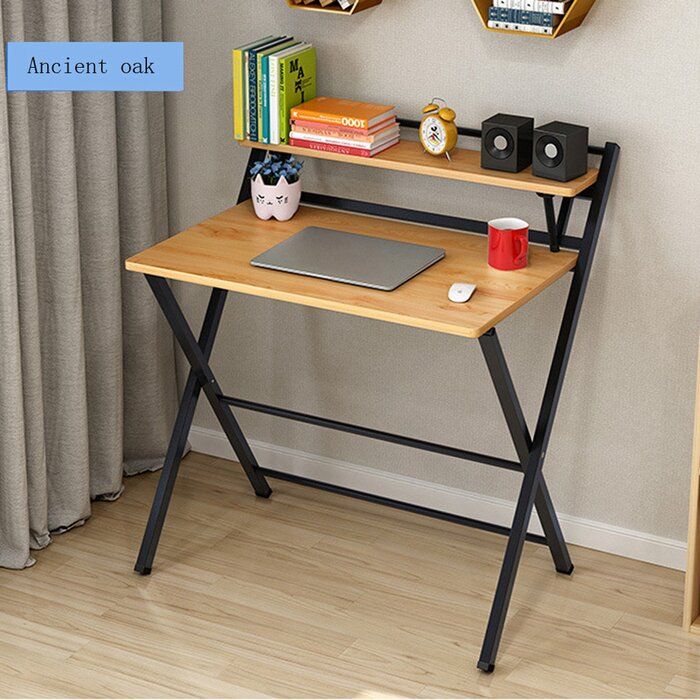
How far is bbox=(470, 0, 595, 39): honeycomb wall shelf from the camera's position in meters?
2.67

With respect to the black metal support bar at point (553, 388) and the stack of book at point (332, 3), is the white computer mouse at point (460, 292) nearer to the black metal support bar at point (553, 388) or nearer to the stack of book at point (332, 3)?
the black metal support bar at point (553, 388)

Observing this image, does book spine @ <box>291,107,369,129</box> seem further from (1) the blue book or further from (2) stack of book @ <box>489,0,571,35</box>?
(2) stack of book @ <box>489,0,571,35</box>

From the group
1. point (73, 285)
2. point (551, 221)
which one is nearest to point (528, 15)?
point (551, 221)

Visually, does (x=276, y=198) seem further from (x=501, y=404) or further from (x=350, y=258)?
(x=501, y=404)

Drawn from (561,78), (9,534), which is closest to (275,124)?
(561,78)

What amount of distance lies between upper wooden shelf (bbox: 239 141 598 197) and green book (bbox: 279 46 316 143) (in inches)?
2.9

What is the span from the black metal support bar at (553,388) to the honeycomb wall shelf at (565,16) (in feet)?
0.88

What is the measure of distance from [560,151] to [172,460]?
1152 millimetres

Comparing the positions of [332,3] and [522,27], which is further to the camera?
[332,3]

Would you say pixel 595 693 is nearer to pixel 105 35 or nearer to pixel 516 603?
pixel 516 603

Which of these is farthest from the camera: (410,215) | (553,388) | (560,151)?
(410,215)

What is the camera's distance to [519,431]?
2.76 meters

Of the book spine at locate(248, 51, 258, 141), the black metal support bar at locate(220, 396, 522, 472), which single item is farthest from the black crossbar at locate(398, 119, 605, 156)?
the black metal support bar at locate(220, 396, 522, 472)

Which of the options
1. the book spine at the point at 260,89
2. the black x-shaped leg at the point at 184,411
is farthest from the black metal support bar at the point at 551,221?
the black x-shaped leg at the point at 184,411
